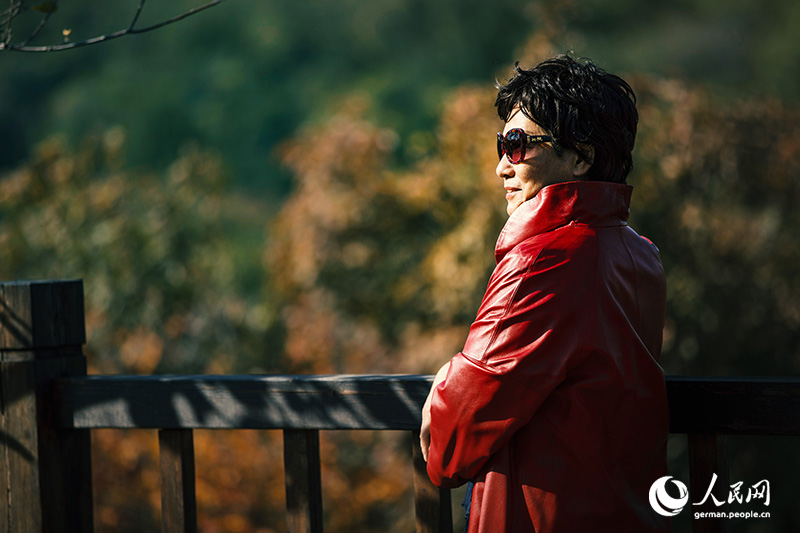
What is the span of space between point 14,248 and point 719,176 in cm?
611

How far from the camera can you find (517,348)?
1220mm

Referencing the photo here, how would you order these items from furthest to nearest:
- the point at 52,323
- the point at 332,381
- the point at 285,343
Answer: the point at 285,343 → the point at 52,323 → the point at 332,381

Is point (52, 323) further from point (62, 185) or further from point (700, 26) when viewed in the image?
point (700, 26)

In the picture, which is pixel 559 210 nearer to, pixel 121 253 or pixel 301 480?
pixel 301 480

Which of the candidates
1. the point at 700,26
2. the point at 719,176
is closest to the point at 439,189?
the point at 719,176

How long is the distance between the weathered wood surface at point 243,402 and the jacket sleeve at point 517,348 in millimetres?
276

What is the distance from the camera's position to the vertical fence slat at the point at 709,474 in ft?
4.68

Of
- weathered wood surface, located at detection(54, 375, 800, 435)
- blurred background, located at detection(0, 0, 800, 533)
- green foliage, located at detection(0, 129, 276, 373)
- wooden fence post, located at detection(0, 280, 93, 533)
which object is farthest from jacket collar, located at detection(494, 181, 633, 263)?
green foliage, located at detection(0, 129, 276, 373)

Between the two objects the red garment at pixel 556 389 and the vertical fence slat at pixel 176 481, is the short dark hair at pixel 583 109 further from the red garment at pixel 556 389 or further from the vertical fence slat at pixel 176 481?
the vertical fence slat at pixel 176 481

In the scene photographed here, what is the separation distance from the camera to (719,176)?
579 cm

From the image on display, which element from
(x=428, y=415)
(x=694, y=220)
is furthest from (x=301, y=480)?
(x=694, y=220)

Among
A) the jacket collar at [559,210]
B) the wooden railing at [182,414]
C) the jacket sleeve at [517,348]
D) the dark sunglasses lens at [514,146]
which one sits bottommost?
the wooden railing at [182,414]

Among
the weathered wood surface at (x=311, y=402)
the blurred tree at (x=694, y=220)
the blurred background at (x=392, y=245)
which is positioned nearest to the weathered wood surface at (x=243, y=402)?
the weathered wood surface at (x=311, y=402)

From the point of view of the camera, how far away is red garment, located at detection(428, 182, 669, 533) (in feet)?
4.01
